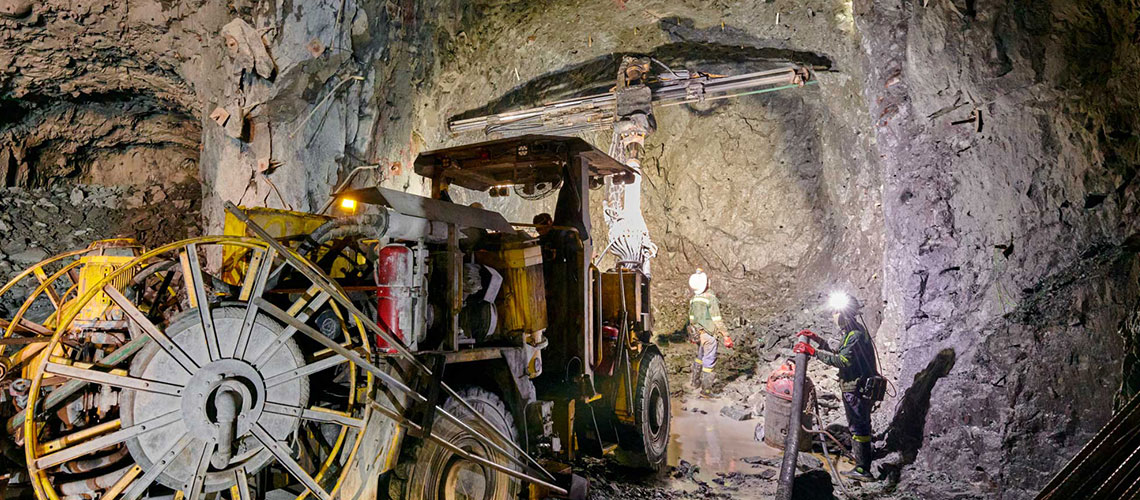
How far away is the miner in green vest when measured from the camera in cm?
998

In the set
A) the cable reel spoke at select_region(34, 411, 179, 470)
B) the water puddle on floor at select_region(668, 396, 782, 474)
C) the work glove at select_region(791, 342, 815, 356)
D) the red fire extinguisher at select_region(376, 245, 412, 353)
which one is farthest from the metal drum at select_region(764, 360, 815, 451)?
the cable reel spoke at select_region(34, 411, 179, 470)

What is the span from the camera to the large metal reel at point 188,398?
103 inches

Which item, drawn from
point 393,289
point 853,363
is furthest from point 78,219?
point 853,363

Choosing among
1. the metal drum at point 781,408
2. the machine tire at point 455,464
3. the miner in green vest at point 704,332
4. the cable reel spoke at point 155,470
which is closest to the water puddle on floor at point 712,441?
the metal drum at point 781,408

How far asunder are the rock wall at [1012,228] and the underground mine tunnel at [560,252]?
0.08 feet

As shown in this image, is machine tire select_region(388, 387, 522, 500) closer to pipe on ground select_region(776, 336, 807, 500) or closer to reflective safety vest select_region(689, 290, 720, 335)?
pipe on ground select_region(776, 336, 807, 500)

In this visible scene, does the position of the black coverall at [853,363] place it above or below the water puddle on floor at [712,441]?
above

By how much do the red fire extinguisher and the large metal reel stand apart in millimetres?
221

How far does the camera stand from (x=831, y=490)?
498 centimetres

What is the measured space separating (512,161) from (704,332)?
19.9 ft

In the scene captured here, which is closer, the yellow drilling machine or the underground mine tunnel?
the yellow drilling machine

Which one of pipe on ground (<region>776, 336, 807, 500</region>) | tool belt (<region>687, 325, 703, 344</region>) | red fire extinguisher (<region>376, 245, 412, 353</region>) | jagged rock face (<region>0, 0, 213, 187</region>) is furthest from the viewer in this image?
tool belt (<region>687, 325, 703, 344</region>)

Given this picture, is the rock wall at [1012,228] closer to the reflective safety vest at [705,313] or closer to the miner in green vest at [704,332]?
the miner in green vest at [704,332]

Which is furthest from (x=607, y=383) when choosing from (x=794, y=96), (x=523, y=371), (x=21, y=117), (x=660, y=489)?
(x=21, y=117)
